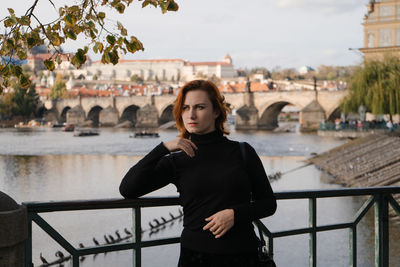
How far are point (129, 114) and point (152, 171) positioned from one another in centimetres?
8409

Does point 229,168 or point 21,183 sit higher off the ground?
point 229,168

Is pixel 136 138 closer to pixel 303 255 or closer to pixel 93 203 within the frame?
pixel 303 255

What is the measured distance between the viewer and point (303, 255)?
10750 mm

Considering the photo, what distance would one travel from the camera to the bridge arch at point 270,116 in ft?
221

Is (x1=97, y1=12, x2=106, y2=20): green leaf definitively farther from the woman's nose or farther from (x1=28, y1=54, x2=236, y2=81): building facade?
(x1=28, y1=54, x2=236, y2=81): building facade

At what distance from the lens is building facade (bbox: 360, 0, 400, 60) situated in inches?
1971

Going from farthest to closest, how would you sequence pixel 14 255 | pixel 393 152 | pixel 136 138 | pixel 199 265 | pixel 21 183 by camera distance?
pixel 136 138, pixel 21 183, pixel 393 152, pixel 14 255, pixel 199 265

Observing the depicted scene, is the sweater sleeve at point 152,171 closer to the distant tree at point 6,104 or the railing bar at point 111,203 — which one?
the railing bar at point 111,203

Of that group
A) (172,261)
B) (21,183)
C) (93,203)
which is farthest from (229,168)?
(21,183)

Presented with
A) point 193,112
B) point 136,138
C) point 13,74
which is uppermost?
point 13,74

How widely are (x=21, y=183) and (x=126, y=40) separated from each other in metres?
20.6

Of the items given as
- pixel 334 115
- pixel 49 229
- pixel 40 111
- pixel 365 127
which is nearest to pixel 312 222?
pixel 49 229

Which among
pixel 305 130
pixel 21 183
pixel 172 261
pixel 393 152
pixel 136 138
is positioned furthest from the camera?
pixel 305 130

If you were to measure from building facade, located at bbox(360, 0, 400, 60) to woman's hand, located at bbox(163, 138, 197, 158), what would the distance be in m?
49.7
